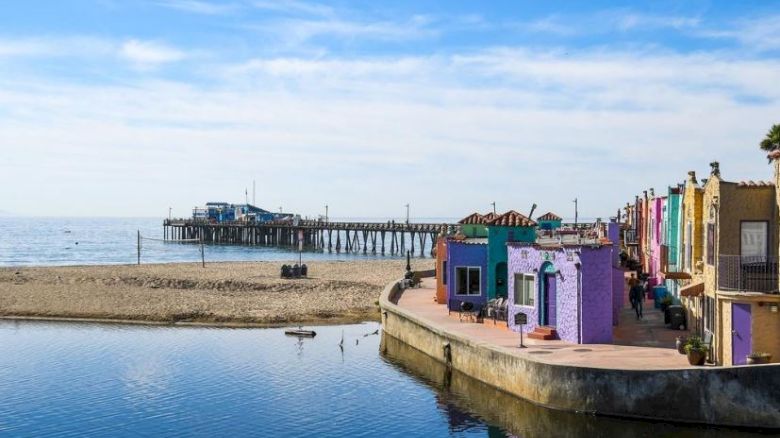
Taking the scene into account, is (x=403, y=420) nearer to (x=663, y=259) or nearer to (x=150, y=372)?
(x=150, y=372)

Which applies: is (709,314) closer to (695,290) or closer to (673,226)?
(695,290)

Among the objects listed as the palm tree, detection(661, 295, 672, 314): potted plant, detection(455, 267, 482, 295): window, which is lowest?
detection(661, 295, 672, 314): potted plant

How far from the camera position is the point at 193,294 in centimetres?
4956

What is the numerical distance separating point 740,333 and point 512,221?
11.9 meters

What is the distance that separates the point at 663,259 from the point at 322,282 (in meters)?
24.6

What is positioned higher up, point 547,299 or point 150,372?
point 547,299

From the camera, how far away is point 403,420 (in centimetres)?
2334

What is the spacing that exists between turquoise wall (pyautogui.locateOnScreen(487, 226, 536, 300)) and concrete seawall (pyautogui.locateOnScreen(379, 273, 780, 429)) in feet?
28.0

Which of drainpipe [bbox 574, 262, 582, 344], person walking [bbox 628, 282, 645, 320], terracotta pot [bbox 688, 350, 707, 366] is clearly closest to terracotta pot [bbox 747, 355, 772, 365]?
terracotta pot [bbox 688, 350, 707, 366]

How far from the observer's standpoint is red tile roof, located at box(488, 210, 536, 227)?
105ft

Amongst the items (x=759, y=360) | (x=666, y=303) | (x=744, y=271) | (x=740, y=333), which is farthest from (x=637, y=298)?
(x=759, y=360)

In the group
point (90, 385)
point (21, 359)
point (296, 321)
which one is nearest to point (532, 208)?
point (296, 321)

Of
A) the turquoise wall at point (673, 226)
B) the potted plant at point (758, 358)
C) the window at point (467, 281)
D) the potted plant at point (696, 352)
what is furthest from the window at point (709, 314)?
the window at point (467, 281)

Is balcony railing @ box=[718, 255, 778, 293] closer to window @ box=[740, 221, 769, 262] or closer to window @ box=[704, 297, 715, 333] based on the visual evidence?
window @ box=[740, 221, 769, 262]
